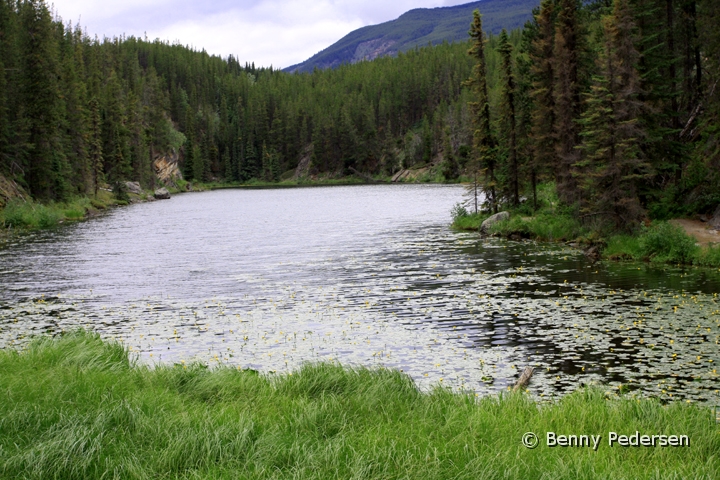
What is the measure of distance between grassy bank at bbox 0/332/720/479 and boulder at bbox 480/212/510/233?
3395 centimetres

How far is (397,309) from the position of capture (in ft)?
69.8

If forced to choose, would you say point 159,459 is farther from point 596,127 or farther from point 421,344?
point 596,127

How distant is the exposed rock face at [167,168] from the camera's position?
458 feet

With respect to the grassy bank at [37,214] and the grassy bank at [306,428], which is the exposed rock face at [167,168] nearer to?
the grassy bank at [37,214]

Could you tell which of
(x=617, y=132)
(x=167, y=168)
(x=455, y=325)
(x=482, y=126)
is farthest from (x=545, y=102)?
(x=167, y=168)

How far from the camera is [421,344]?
16719 mm

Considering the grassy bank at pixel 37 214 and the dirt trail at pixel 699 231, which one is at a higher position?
the grassy bank at pixel 37 214

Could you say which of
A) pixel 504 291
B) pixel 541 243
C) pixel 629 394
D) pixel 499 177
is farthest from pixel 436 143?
pixel 629 394

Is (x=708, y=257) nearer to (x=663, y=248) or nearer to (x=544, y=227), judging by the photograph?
(x=663, y=248)

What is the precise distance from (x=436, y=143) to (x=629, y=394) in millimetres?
150388

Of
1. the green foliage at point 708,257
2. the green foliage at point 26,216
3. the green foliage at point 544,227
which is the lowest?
the green foliage at point 708,257

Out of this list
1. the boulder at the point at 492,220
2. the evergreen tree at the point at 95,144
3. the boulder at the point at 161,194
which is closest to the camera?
the boulder at the point at 492,220

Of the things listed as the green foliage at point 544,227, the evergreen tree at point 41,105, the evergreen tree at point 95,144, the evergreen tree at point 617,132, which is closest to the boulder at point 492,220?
the green foliage at point 544,227

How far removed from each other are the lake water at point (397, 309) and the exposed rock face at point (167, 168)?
3999 inches
